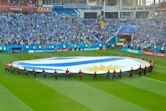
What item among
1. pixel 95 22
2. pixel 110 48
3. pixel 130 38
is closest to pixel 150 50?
pixel 110 48

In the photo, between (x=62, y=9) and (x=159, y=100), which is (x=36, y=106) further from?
(x=62, y=9)

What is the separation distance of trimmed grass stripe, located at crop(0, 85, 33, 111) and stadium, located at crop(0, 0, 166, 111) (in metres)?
0.07

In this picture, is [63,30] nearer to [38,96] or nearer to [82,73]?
[82,73]

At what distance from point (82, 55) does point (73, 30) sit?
15.3 meters

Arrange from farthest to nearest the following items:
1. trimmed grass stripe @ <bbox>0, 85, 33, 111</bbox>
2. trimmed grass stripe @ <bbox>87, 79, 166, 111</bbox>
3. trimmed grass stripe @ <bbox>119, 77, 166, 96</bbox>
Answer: trimmed grass stripe @ <bbox>119, 77, 166, 96</bbox>
trimmed grass stripe @ <bbox>87, 79, 166, 111</bbox>
trimmed grass stripe @ <bbox>0, 85, 33, 111</bbox>

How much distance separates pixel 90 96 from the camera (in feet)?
94.7

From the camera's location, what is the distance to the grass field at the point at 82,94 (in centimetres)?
2595

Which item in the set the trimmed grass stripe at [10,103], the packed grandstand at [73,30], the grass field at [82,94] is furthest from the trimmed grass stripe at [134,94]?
the packed grandstand at [73,30]

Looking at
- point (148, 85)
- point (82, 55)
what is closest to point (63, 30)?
point (82, 55)

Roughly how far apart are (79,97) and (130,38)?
46886 mm

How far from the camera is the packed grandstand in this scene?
6366 centimetres

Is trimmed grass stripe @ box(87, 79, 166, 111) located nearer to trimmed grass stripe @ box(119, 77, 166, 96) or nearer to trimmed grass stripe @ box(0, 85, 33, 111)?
trimmed grass stripe @ box(119, 77, 166, 96)

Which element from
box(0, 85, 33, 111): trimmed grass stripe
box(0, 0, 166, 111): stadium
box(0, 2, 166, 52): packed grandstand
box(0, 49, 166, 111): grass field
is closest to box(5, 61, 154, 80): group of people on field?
box(0, 0, 166, 111): stadium

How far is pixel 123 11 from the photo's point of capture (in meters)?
85.6
